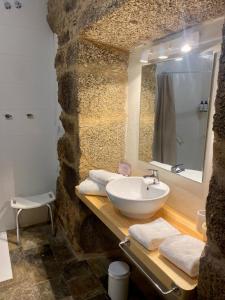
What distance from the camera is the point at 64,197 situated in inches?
93.5

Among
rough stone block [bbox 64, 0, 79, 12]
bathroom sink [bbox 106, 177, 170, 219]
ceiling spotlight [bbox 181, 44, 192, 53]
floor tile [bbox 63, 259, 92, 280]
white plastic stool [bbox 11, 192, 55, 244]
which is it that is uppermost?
rough stone block [bbox 64, 0, 79, 12]

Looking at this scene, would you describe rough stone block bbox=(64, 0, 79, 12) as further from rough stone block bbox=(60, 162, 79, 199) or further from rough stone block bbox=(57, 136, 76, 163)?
rough stone block bbox=(60, 162, 79, 199)

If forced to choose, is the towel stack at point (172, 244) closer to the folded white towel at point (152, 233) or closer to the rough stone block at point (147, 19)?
the folded white towel at point (152, 233)

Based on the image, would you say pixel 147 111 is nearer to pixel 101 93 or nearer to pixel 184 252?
pixel 101 93

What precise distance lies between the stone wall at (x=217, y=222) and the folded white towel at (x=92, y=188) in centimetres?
101

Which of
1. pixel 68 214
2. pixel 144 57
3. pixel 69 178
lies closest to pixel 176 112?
pixel 144 57

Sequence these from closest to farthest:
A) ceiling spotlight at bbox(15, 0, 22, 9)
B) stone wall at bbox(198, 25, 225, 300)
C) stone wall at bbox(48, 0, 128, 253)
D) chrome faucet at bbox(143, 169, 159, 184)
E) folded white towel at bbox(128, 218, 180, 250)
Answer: stone wall at bbox(198, 25, 225, 300) → folded white towel at bbox(128, 218, 180, 250) → chrome faucet at bbox(143, 169, 159, 184) → stone wall at bbox(48, 0, 128, 253) → ceiling spotlight at bbox(15, 0, 22, 9)

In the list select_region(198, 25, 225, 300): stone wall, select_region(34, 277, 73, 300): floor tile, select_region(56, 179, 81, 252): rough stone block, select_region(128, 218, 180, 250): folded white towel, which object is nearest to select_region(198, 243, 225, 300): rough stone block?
select_region(198, 25, 225, 300): stone wall

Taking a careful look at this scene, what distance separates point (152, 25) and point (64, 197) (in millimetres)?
1707

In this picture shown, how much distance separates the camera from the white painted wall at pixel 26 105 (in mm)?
2288

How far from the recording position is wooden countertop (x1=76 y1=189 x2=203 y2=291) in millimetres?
966

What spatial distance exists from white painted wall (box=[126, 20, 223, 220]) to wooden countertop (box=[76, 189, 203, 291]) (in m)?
0.09

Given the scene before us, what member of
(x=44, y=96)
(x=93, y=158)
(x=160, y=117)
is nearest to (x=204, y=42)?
(x=160, y=117)

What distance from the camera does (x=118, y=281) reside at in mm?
1610
